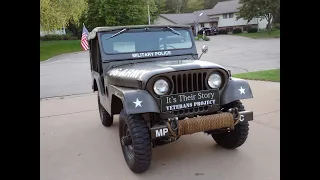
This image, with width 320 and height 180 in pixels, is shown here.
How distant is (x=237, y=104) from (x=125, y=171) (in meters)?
1.67

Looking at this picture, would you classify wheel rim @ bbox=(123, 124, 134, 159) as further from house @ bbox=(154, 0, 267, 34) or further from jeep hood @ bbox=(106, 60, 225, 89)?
house @ bbox=(154, 0, 267, 34)

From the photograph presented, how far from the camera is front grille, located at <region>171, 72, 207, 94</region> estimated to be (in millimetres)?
3496

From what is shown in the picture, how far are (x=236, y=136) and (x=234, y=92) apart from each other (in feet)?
2.41

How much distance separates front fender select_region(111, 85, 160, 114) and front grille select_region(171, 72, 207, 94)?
1.02 ft

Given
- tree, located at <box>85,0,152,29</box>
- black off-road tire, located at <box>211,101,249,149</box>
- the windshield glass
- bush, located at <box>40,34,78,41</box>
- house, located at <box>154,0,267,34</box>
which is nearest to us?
black off-road tire, located at <box>211,101,249,149</box>

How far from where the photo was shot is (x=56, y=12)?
20.9 m

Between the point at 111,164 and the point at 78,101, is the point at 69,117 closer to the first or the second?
the point at 78,101

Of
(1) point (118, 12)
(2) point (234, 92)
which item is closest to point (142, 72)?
(2) point (234, 92)

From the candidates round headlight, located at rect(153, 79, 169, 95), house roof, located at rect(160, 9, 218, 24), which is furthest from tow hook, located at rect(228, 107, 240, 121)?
house roof, located at rect(160, 9, 218, 24)
